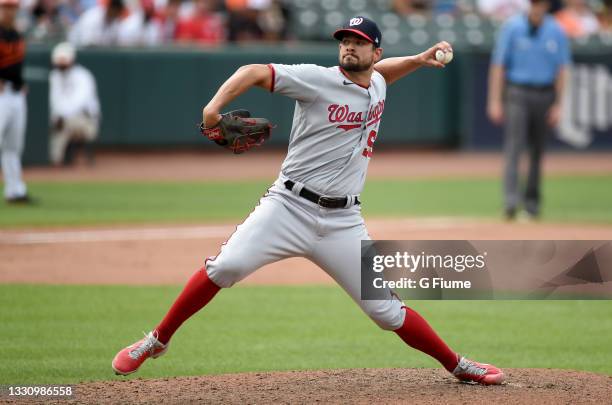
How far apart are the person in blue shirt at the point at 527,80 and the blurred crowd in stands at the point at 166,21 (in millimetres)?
7774

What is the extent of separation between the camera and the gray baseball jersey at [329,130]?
17.8ft

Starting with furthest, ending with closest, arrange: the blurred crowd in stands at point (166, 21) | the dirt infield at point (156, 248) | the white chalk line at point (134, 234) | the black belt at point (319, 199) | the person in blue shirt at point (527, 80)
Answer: the blurred crowd in stands at point (166, 21), the person in blue shirt at point (527, 80), the white chalk line at point (134, 234), the dirt infield at point (156, 248), the black belt at point (319, 199)

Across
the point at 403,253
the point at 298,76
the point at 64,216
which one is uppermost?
the point at 298,76

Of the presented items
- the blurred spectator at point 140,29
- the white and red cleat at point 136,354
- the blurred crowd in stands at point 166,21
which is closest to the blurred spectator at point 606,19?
the blurred crowd in stands at point 166,21

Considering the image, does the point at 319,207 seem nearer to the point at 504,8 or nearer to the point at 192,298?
the point at 192,298

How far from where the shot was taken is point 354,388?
19.1ft

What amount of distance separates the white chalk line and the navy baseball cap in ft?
20.3

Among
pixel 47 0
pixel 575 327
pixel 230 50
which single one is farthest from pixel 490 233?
pixel 47 0

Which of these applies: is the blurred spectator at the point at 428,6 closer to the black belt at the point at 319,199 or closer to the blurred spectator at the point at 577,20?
the blurred spectator at the point at 577,20

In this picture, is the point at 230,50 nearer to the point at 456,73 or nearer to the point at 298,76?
the point at 456,73

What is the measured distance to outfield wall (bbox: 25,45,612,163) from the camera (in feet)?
59.1

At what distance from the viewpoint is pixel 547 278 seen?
298 inches

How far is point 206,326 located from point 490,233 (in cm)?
458

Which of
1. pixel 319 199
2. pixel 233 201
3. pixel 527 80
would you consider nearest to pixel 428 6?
pixel 233 201
